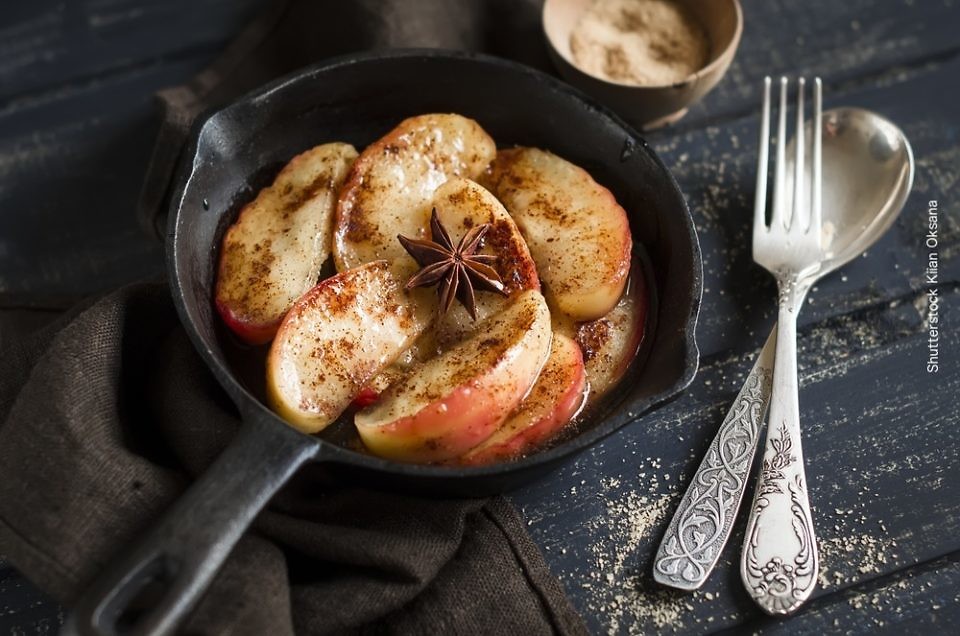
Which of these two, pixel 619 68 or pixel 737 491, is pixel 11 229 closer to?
pixel 619 68

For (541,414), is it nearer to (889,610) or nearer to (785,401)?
(785,401)

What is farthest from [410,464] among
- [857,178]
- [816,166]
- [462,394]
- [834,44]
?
[834,44]

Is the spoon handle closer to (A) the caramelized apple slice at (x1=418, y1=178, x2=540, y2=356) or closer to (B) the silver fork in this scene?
(B) the silver fork

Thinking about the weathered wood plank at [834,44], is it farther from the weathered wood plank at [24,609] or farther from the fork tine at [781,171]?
the weathered wood plank at [24,609]

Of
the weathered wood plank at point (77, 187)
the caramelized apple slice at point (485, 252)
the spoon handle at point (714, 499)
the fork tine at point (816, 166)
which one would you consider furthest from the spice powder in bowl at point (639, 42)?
the weathered wood plank at point (77, 187)

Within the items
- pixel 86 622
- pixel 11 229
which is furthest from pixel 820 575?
pixel 11 229

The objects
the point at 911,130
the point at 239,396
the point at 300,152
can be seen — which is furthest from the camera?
the point at 911,130

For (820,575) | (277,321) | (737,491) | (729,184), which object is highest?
(277,321)
